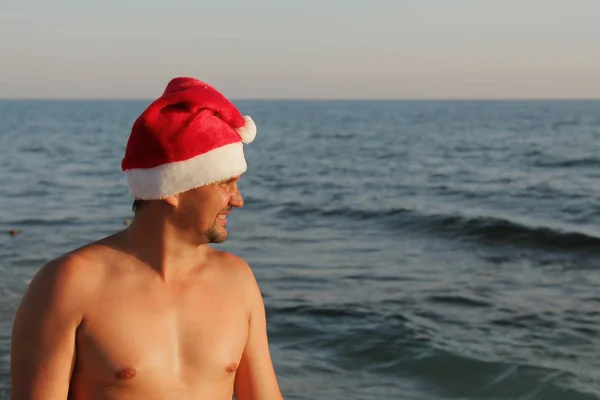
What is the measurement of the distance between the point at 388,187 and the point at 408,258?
40.5ft

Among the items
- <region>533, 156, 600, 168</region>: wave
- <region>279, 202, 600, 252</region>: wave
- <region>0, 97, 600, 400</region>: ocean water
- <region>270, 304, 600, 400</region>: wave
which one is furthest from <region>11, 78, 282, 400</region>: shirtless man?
<region>533, 156, 600, 168</region>: wave

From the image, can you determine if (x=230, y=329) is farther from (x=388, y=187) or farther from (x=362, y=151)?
(x=362, y=151)

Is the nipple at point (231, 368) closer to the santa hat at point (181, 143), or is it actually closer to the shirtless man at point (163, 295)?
the shirtless man at point (163, 295)

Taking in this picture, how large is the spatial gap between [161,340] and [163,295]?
0.14 meters

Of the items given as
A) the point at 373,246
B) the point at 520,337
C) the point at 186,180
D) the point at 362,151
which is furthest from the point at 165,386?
the point at 362,151

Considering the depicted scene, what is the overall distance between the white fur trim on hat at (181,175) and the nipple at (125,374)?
532 millimetres

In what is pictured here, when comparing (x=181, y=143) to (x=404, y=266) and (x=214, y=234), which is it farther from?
(x=404, y=266)

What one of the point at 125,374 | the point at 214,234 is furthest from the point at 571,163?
the point at 125,374

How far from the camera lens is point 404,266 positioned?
13.0 meters

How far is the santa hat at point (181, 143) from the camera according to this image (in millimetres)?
2826

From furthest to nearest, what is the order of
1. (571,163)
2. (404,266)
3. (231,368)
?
(571,163) < (404,266) < (231,368)

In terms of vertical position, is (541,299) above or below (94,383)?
below

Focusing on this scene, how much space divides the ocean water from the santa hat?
4.68 metres

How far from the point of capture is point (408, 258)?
45.3 feet
